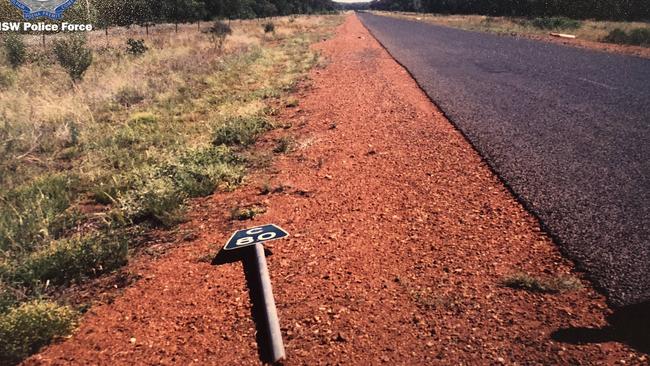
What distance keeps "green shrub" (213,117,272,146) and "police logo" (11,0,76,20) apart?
77.9 feet

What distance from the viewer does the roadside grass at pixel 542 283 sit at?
10.7ft

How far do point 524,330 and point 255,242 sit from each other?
8.18 feet

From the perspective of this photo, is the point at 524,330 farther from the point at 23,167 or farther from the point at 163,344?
the point at 23,167

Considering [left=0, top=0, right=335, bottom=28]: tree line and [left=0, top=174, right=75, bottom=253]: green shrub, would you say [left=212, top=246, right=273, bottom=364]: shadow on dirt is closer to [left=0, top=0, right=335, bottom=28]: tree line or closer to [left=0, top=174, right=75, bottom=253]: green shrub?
[left=0, top=174, right=75, bottom=253]: green shrub

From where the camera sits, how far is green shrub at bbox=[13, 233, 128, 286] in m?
3.86

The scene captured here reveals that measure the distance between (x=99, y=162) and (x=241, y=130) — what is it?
260 cm

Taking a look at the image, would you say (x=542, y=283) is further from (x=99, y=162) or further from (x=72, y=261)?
(x=99, y=162)

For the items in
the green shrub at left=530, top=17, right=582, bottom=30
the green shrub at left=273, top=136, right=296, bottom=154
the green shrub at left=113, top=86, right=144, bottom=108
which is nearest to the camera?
the green shrub at left=273, top=136, right=296, bottom=154

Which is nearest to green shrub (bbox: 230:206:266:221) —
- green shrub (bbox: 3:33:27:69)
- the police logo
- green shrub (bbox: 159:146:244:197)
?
green shrub (bbox: 159:146:244:197)

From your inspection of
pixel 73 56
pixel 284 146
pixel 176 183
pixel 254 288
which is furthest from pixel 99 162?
pixel 73 56

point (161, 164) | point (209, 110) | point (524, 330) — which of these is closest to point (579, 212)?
point (524, 330)

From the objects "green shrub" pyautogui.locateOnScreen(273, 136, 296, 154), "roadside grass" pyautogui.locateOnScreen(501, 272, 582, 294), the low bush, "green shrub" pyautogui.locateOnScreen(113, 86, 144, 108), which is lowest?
"roadside grass" pyautogui.locateOnScreen(501, 272, 582, 294)

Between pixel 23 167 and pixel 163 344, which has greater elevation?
pixel 23 167

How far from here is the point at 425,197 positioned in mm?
5004
